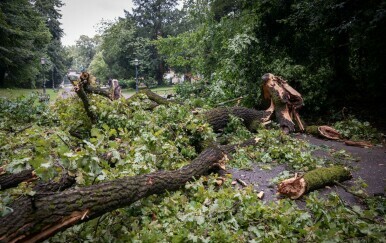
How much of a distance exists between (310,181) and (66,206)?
3.15m

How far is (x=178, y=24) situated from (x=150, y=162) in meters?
33.6

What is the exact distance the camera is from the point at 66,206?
7.61 feet

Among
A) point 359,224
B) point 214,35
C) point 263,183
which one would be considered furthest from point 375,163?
point 214,35

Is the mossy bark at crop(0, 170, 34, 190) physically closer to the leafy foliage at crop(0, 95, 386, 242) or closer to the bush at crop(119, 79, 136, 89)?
the leafy foliage at crop(0, 95, 386, 242)

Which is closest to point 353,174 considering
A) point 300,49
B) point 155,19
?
point 300,49

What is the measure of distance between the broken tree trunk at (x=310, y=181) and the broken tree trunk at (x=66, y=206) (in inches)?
69.1

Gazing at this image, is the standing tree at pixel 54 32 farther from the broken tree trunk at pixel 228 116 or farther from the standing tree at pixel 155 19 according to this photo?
the broken tree trunk at pixel 228 116

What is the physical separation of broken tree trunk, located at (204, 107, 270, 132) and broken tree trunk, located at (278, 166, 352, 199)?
290 cm

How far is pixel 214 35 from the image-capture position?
12461 millimetres

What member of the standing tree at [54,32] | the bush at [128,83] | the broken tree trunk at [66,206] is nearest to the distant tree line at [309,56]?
the broken tree trunk at [66,206]

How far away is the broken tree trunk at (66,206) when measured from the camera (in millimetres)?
2070

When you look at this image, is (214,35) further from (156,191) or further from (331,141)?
(156,191)

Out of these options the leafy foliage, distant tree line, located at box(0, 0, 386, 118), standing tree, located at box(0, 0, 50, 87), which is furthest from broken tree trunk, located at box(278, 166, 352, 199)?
standing tree, located at box(0, 0, 50, 87)

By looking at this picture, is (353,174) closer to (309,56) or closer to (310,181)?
(310,181)
